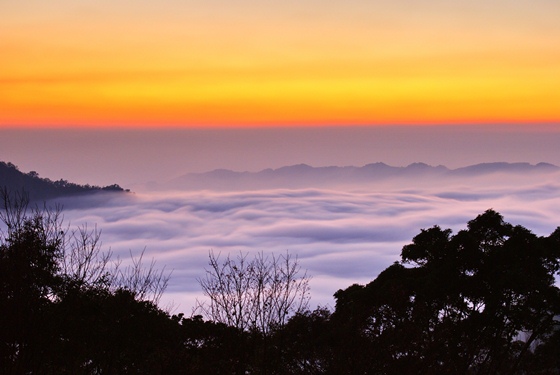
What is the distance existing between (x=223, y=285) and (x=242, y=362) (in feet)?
6.82

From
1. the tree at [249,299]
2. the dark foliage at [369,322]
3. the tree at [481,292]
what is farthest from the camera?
the tree at [481,292]

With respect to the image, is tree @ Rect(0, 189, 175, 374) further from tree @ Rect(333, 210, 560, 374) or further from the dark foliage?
tree @ Rect(333, 210, 560, 374)

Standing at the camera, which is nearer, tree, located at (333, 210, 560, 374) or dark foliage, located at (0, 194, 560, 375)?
dark foliage, located at (0, 194, 560, 375)

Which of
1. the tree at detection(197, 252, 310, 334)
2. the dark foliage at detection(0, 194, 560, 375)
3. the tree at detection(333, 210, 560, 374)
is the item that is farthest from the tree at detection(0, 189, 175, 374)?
the tree at detection(333, 210, 560, 374)

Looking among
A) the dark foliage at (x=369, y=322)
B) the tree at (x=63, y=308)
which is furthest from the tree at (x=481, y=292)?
the tree at (x=63, y=308)

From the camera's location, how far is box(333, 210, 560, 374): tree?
22172 mm

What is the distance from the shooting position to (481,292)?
77.2ft

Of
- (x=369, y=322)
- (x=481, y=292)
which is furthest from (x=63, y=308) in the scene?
(x=481, y=292)

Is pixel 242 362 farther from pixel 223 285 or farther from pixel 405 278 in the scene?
pixel 405 278

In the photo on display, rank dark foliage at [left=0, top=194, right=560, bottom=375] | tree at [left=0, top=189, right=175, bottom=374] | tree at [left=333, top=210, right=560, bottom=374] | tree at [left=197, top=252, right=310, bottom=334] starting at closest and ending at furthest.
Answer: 1. tree at [left=0, top=189, right=175, bottom=374]
2. tree at [left=197, top=252, right=310, bottom=334]
3. dark foliage at [left=0, top=194, right=560, bottom=375]
4. tree at [left=333, top=210, right=560, bottom=374]

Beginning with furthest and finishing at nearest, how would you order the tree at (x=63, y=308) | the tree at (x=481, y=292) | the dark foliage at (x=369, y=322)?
the tree at (x=481, y=292) → the dark foliage at (x=369, y=322) → the tree at (x=63, y=308)

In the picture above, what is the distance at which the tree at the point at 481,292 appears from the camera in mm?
22172

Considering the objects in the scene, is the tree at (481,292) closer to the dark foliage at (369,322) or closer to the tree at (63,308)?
the dark foliage at (369,322)

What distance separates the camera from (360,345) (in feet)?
52.5
